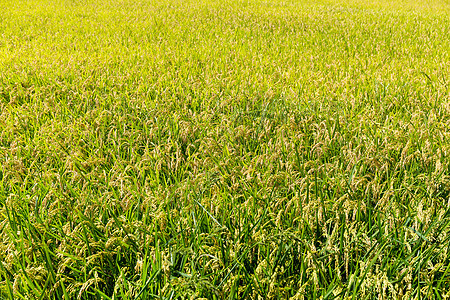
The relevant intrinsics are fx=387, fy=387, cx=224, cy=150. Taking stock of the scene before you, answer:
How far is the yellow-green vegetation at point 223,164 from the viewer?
1.66m

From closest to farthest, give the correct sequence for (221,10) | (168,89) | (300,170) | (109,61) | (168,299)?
1. (168,299)
2. (300,170)
3. (168,89)
4. (109,61)
5. (221,10)

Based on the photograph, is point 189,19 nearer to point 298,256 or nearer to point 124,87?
point 124,87

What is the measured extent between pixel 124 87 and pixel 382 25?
7.46 meters

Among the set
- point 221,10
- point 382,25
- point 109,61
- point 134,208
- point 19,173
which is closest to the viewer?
point 134,208

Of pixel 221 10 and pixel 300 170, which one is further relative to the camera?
pixel 221 10

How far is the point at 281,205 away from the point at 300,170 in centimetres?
28

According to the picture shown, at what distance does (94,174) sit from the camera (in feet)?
7.71

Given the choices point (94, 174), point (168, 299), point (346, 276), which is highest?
point (94, 174)

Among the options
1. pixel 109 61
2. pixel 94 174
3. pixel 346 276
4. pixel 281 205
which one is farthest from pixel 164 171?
pixel 109 61

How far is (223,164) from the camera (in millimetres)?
2316

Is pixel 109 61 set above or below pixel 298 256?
above

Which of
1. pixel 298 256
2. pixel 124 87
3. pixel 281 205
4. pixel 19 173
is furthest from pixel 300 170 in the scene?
pixel 124 87

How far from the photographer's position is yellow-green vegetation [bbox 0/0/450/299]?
1664 millimetres

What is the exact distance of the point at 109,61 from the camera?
553cm
